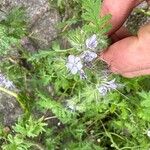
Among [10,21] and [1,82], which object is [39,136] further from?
[10,21]

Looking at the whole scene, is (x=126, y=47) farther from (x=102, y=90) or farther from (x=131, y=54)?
(x=102, y=90)

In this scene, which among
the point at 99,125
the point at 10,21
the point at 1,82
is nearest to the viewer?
Answer: the point at 10,21

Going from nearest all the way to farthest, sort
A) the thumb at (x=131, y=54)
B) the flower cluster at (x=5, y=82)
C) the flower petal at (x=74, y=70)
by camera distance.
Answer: the thumb at (x=131, y=54), the flower petal at (x=74, y=70), the flower cluster at (x=5, y=82)

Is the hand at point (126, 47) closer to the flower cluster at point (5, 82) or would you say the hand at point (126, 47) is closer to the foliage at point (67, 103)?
the foliage at point (67, 103)

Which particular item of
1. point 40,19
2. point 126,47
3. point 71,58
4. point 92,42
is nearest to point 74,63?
point 71,58

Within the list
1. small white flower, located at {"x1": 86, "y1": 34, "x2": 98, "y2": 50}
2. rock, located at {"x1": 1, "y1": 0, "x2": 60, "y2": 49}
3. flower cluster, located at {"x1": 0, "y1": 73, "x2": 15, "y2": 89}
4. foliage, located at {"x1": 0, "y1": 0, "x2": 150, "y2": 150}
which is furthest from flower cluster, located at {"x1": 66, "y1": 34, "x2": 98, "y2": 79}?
rock, located at {"x1": 1, "y1": 0, "x2": 60, "y2": 49}

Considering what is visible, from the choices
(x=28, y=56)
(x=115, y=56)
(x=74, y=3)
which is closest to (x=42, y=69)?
(x=28, y=56)

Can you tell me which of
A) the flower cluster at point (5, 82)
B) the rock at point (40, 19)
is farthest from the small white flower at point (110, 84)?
the rock at point (40, 19)
